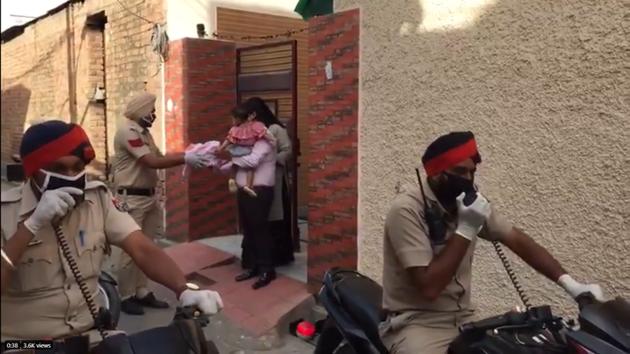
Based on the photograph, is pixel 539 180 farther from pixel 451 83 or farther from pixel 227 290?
pixel 227 290

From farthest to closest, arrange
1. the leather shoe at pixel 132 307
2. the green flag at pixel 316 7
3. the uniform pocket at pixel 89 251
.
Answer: the green flag at pixel 316 7, the leather shoe at pixel 132 307, the uniform pocket at pixel 89 251

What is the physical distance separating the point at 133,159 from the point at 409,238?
3.33 metres

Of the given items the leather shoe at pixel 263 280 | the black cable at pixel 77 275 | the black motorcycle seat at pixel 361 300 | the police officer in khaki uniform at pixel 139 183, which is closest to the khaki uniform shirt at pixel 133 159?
the police officer in khaki uniform at pixel 139 183

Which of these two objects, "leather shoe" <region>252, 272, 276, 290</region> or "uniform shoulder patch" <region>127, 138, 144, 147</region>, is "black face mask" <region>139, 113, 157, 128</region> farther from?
"leather shoe" <region>252, 272, 276, 290</region>

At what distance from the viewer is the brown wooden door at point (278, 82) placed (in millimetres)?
6574

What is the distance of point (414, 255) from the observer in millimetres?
2615

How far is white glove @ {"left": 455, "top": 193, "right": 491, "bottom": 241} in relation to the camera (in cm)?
246

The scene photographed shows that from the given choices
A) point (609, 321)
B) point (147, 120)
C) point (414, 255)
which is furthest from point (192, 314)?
point (147, 120)

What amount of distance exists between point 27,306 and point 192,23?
3859 millimetres

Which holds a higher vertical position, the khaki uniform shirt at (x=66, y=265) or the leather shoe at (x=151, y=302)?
the khaki uniform shirt at (x=66, y=265)

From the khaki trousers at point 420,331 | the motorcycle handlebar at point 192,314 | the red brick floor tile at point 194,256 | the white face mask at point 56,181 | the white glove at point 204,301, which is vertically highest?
the white face mask at point 56,181

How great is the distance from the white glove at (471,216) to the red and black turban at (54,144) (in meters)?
1.38

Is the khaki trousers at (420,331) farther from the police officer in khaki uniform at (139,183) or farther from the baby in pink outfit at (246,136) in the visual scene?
the baby in pink outfit at (246,136)

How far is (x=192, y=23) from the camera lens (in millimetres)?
5598
